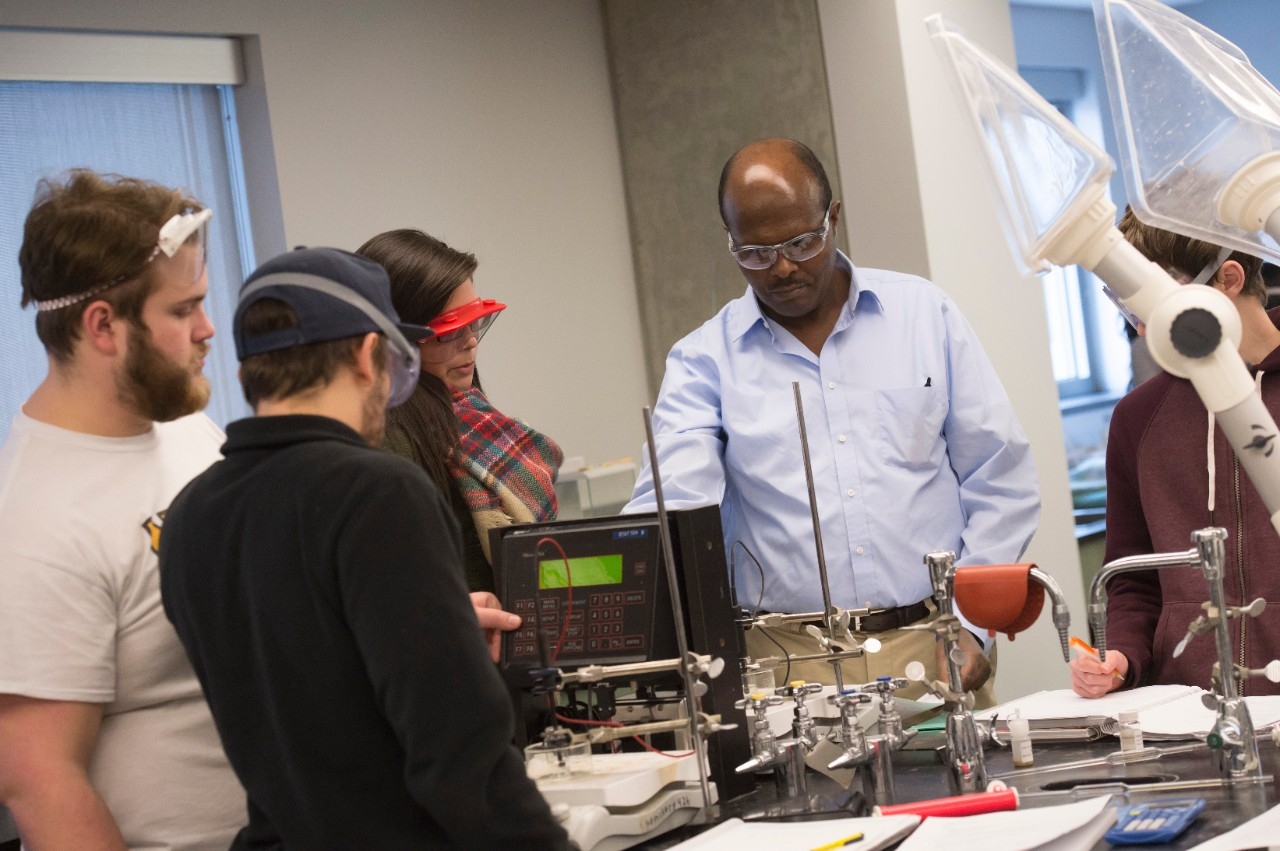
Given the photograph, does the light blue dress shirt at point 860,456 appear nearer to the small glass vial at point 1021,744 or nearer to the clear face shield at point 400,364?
the small glass vial at point 1021,744

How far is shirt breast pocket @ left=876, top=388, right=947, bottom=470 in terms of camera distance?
8.38ft

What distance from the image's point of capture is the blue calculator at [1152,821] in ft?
4.77

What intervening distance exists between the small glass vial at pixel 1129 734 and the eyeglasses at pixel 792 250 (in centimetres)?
102

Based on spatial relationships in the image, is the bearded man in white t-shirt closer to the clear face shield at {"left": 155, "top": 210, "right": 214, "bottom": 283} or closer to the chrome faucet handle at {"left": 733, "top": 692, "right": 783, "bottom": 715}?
the clear face shield at {"left": 155, "top": 210, "right": 214, "bottom": 283}

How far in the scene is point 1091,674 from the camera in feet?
6.63

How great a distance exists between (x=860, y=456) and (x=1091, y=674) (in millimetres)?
680

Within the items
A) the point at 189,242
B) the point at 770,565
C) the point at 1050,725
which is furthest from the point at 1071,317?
the point at 189,242

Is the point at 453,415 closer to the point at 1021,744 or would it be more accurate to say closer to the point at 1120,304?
the point at 1021,744

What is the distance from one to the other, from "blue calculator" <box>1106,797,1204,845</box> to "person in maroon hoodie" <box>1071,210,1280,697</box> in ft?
1.52

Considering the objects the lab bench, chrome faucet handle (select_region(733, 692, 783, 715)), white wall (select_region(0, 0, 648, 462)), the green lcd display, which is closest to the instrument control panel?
the green lcd display

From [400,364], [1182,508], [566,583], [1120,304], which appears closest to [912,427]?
[1182,508]

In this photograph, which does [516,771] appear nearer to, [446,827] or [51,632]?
[446,827]

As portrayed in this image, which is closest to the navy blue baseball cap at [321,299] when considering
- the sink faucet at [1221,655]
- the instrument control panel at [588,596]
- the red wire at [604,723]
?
the instrument control panel at [588,596]

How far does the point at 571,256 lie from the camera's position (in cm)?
472
